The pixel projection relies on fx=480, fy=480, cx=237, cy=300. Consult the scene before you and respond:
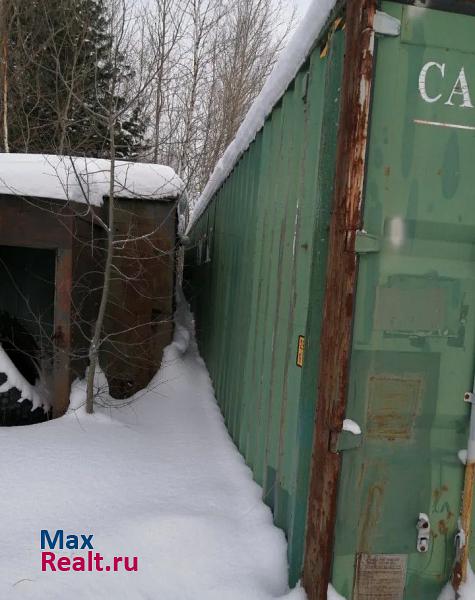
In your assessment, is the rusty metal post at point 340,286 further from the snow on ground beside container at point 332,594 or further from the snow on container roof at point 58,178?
the snow on container roof at point 58,178

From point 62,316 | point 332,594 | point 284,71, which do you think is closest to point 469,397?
point 332,594

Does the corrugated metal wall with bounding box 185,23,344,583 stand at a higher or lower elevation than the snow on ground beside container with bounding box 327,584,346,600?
higher

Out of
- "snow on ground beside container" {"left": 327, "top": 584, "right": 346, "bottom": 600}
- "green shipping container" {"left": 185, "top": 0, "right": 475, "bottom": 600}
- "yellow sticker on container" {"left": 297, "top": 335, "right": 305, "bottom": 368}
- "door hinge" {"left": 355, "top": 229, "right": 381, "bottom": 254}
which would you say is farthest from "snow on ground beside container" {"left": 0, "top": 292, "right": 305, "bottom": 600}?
"door hinge" {"left": 355, "top": 229, "right": 381, "bottom": 254}

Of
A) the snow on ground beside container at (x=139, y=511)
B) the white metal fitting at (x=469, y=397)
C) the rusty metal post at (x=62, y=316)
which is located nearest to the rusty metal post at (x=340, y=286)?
the snow on ground beside container at (x=139, y=511)

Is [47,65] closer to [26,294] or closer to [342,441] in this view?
[26,294]

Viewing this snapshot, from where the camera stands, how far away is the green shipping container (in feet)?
6.88

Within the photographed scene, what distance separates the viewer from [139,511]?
2.82m

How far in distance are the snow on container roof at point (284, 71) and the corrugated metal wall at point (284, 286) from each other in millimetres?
73

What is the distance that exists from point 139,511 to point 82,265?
2564 millimetres

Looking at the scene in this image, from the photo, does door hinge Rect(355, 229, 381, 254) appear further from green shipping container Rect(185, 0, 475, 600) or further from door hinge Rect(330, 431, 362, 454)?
door hinge Rect(330, 431, 362, 454)

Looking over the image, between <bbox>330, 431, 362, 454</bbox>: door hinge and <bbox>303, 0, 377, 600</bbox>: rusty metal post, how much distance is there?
0.5 inches

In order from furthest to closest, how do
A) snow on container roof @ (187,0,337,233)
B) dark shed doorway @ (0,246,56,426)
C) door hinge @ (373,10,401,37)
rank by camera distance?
1. dark shed doorway @ (0,246,56,426)
2. snow on container roof @ (187,0,337,233)
3. door hinge @ (373,10,401,37)

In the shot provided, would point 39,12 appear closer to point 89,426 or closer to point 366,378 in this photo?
point 89,426

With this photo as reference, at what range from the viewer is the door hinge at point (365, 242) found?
209 centimetres
